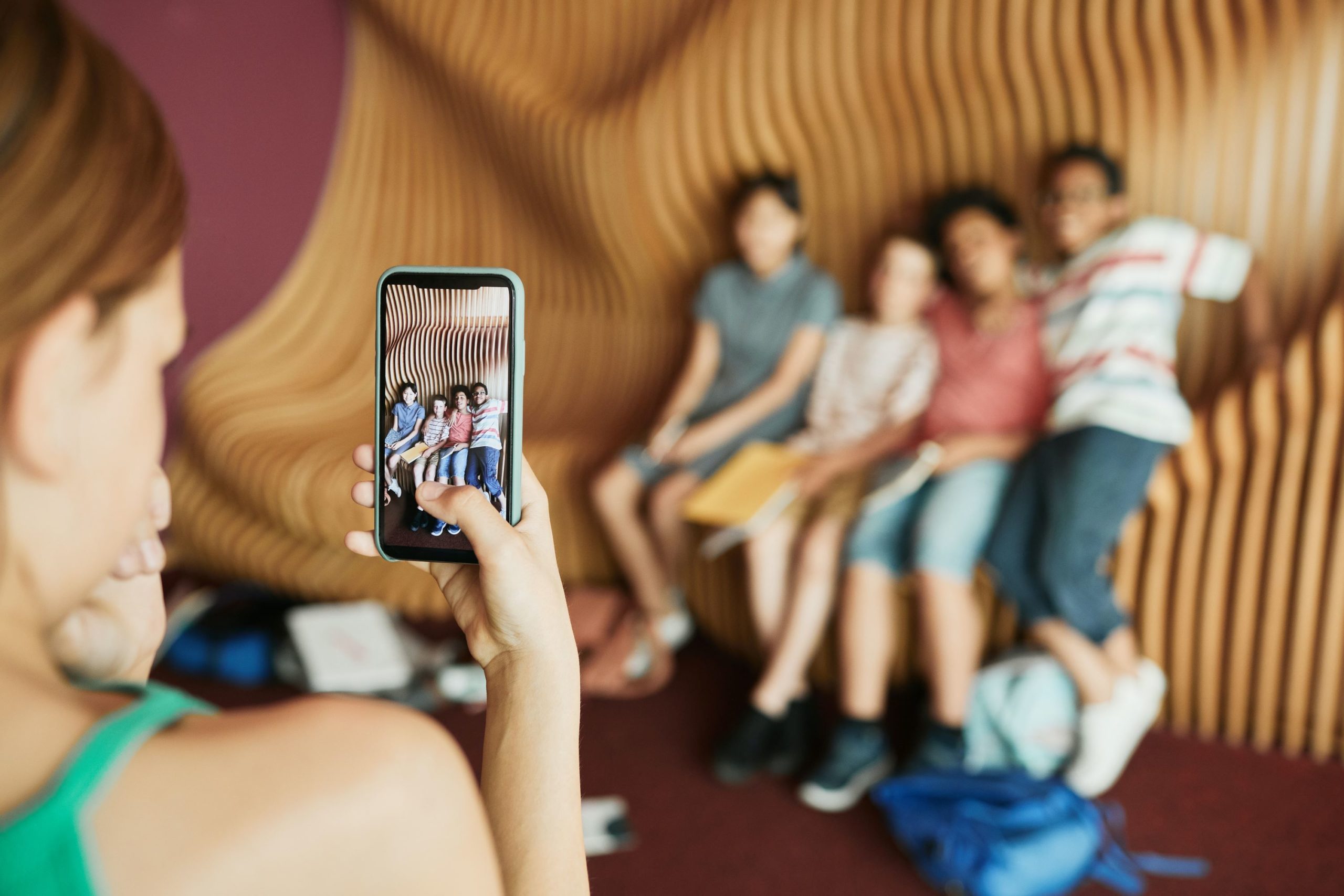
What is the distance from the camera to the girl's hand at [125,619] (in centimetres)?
78

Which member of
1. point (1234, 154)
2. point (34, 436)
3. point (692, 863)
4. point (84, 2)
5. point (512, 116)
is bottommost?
point (692, 863)

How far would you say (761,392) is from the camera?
329 cm

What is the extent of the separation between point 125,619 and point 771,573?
2.16 metres

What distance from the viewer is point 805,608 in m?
2.73

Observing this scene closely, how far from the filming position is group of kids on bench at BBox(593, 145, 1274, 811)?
249 centimetres

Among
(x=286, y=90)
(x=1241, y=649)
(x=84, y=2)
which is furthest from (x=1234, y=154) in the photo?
(x=84, y=2)

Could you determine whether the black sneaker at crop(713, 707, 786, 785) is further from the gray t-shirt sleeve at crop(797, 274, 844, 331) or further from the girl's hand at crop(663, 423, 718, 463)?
the gray t-shirt sleeve at crop(797, 274, 844, 331)

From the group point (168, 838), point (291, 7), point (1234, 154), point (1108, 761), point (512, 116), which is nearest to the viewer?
point (168, 838)

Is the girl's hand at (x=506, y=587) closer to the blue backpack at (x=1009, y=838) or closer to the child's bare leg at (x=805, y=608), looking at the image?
the blue backpack at (x=1009, y=838)

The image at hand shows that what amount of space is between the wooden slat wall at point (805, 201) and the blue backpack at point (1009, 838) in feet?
2.01

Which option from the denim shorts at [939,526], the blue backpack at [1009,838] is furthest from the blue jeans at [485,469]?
the denim shorts at [939,526]

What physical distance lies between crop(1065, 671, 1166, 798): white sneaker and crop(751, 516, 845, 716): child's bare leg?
70cm

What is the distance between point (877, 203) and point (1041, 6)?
0.80 meters

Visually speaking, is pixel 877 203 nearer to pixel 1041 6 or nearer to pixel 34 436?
pixel 1041 6
